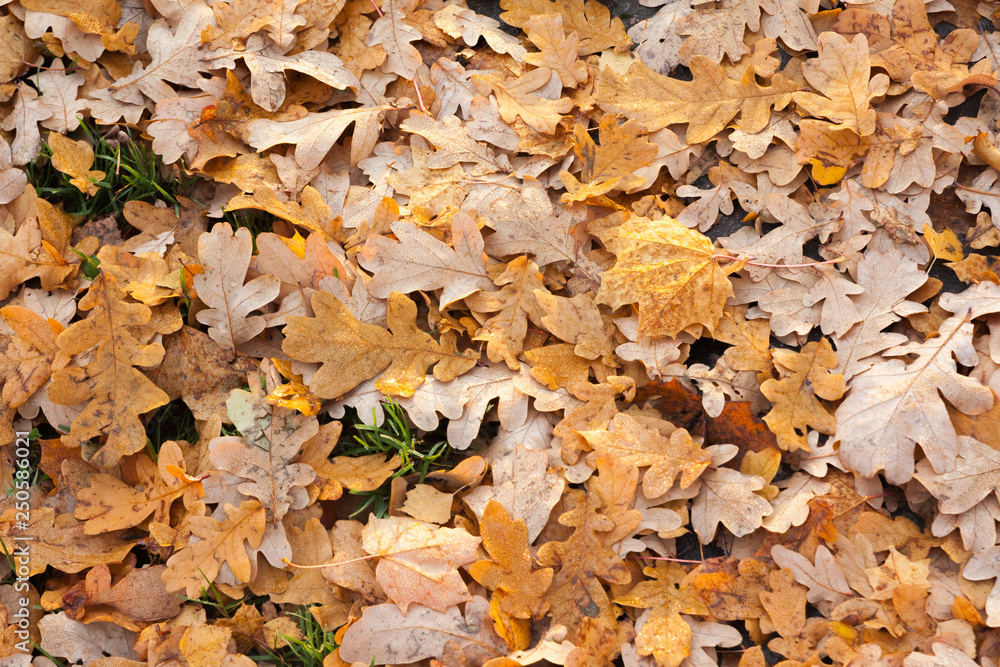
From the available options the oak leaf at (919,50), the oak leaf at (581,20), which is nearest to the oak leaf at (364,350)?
the oak leaf at (581,20)

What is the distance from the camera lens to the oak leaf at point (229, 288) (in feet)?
6.62

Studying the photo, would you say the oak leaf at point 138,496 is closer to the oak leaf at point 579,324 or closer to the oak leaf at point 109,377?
the oak leaf at point 109,377

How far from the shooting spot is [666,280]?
6.45 feet

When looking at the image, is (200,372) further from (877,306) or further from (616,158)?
(877,306)

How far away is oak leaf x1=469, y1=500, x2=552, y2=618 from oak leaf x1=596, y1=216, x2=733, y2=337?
25.2 inches

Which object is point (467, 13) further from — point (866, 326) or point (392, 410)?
point (866, 326)

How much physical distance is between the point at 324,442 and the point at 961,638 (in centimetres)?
163

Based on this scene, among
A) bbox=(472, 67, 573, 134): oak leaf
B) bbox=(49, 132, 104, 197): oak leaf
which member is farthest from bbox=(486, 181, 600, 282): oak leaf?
bbox=(49, 132, 104, 197): oak leaf

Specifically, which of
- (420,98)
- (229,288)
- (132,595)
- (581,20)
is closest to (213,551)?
(132,595)

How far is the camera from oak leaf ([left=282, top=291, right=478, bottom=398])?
1.93 meters

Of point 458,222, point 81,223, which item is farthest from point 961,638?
point 81,223

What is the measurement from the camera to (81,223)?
2287mm

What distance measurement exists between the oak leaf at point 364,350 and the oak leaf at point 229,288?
0.56 ft

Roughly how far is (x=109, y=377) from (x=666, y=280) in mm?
1580
